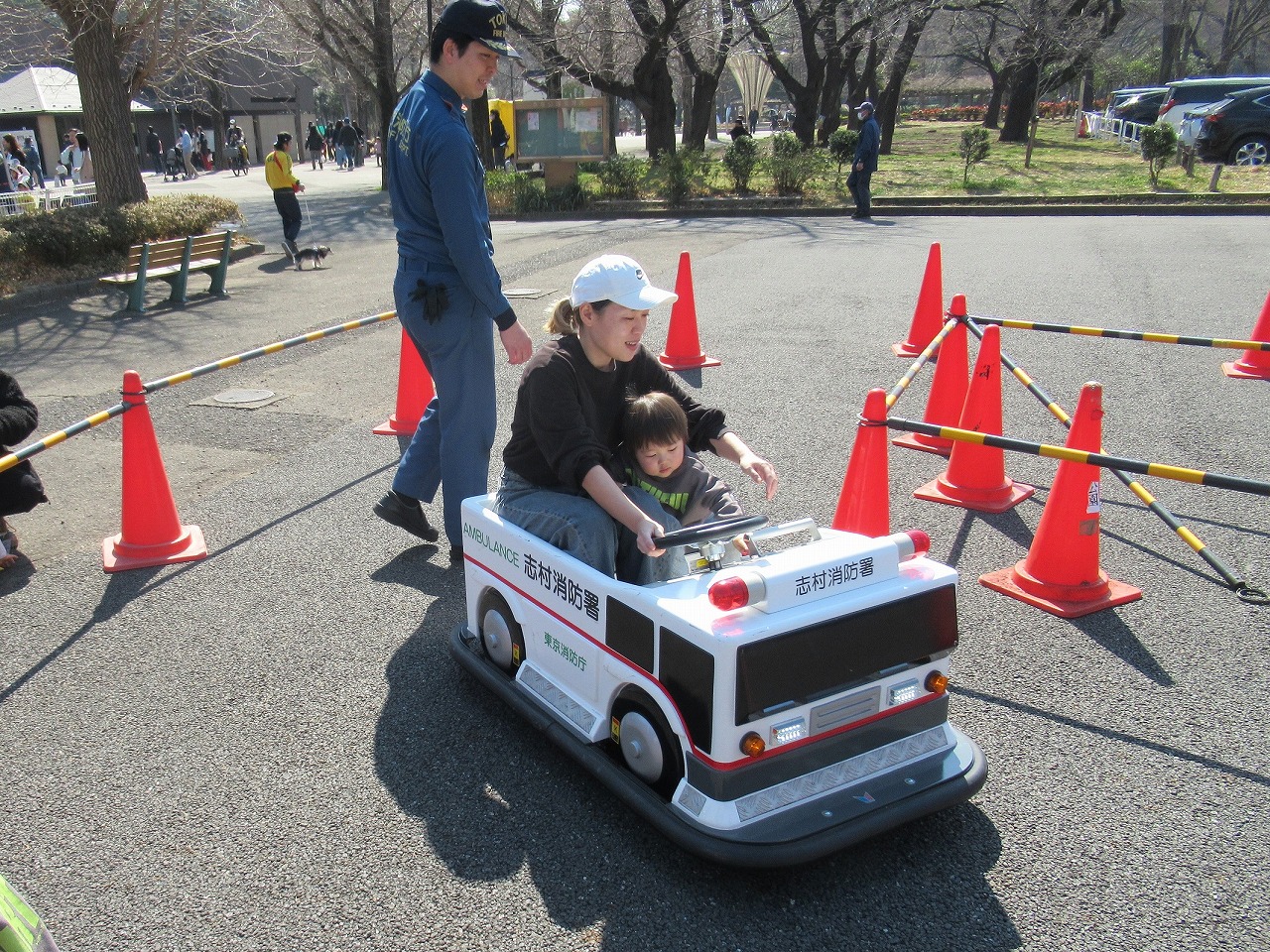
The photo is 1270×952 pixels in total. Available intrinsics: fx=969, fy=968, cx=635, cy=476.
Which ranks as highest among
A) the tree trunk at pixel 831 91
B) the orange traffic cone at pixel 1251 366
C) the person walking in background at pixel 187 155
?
the tree trunk at pixel 831 91

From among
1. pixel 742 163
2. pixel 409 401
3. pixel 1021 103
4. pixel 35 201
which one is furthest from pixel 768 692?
pixel 1021 103

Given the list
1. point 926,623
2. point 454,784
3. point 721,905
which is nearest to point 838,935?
point 721,905

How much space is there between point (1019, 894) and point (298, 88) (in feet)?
189

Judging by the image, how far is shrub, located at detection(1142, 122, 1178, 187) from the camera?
19984mm

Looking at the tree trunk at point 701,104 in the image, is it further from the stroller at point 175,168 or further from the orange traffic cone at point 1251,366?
the orange traffic cone at point 1251,366

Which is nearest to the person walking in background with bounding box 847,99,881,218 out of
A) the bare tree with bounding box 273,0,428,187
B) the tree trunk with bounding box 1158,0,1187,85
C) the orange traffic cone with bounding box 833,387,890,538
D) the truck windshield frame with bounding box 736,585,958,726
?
the bare tree with bounding box 273,0,428,187

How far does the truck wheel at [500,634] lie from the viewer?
11.6 feet

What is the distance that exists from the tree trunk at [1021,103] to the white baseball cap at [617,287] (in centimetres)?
3229

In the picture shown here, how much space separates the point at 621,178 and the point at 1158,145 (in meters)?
11.2

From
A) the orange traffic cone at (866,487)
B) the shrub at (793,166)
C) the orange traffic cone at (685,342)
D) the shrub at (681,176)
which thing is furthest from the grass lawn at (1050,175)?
the orange traffic cone at (866,487)

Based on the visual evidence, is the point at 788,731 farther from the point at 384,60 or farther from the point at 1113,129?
the point at 1113,129

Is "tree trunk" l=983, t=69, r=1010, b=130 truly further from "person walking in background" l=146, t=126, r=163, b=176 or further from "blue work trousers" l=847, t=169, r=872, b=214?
"person walking in background" l=146, t=126, r=163, b=176

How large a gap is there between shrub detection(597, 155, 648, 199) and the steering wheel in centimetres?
1939

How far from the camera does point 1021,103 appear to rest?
32.7 m
